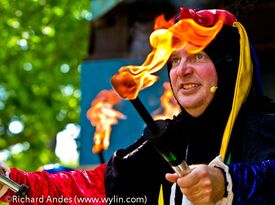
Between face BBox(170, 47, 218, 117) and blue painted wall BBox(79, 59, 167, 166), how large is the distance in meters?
5.24

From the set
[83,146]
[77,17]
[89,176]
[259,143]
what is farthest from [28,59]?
[259,143]

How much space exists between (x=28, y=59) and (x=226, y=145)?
8812mm

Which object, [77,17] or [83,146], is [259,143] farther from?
[77,17]

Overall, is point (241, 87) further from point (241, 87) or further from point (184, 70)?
point (184, 70)

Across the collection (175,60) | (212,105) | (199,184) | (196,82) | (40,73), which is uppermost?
(40,73)

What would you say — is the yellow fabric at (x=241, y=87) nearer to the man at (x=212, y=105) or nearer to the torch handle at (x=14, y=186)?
the man at (x=212, y=105)

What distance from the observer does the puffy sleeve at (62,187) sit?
4191mm

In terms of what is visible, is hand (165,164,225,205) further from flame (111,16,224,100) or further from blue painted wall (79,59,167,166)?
blue painted wall (79,59,167,166)

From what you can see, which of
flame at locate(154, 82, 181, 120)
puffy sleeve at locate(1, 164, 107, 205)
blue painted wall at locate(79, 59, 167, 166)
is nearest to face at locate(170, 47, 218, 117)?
puffy sleeve at locate(1, 164, 107, 205)

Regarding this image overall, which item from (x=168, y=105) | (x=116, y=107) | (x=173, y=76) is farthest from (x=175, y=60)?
(x=116, y=107)

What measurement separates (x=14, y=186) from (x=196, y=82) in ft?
3.18

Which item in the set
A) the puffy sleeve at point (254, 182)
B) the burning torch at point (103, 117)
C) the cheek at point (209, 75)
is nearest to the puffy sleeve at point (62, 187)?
the cheek at point (209, 75)

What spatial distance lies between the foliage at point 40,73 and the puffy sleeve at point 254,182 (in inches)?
280

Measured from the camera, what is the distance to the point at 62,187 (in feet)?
14.1
